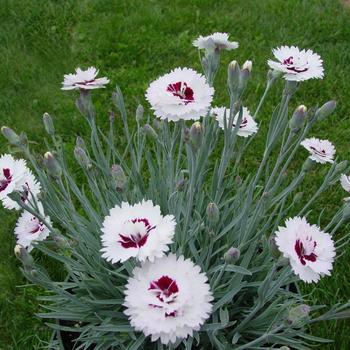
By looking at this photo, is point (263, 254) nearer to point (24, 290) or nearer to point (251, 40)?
point (24, 290)

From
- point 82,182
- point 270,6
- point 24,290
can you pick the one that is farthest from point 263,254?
point 270,6

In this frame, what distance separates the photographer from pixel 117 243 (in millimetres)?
1066

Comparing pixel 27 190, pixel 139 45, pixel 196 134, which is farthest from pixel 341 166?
pixel 139 45

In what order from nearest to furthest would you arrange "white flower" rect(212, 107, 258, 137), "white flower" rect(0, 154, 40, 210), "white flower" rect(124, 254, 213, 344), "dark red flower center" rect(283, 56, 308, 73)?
"white flower" rect(124, 254, 213, 344) < "white flower" rect(0, 154, 40, 210) < "dark red flower center" rect(283, 56, 308, 73) < "white flower" rect(212, 107, 258, 137)

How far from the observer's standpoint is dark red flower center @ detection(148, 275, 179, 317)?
0.99 metres

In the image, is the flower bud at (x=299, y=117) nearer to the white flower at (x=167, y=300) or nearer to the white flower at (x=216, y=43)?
the white flower at (x=216, y=43)

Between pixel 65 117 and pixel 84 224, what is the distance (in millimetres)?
1288

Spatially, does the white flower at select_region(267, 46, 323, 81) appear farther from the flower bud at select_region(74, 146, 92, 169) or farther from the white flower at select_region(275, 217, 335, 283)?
the flower bud at select_region(74, 146, 92, 169)

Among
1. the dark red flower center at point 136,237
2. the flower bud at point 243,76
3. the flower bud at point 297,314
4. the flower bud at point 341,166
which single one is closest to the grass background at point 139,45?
the flower bud at point 341,166

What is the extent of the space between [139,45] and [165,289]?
2484 mm

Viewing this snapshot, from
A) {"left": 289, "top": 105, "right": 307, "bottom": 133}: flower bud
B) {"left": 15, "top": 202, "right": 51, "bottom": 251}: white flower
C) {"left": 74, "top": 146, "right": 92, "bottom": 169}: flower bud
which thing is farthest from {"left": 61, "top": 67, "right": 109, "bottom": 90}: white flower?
{"left": 289, "top": 105, "right": 307, "bottom": 133}: flower bud

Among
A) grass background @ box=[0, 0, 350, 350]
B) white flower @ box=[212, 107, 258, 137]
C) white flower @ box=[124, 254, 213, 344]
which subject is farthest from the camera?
grass background @ box=[0, 0, 350, 350]

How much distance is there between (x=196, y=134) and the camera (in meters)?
1.19

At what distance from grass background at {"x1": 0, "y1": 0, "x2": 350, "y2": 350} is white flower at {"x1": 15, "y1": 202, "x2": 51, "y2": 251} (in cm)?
81
